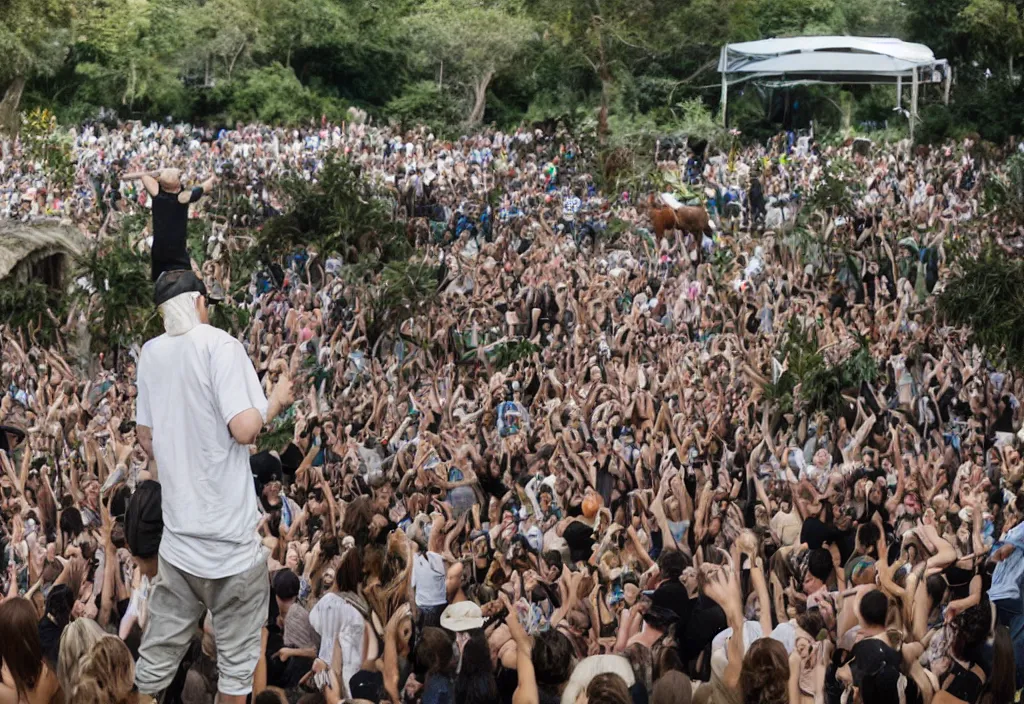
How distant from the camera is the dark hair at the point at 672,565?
22.0 ft

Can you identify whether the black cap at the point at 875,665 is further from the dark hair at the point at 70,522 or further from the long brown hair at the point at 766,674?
the dark hair at the point at 70,522

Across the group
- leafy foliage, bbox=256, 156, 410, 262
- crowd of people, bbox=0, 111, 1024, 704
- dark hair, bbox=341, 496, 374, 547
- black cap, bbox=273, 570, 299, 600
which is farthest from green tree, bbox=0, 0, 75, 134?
black cap, bbox=273, 570, 299, 600

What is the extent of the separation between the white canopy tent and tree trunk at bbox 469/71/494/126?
668cm

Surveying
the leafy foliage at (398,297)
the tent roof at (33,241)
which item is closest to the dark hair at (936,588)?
the leafy foliage at (398,297)

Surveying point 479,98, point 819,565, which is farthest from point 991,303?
point 479,98

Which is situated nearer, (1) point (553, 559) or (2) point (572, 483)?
(1) point (553, 559)

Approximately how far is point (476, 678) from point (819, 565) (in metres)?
2.63

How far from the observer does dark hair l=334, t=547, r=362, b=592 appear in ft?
19.0

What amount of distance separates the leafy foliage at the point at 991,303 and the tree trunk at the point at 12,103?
83.1 ft

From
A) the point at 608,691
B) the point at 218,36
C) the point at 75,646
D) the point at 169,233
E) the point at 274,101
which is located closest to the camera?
the point at 75,646

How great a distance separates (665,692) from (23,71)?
3491 centimetres

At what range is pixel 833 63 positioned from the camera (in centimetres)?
3247

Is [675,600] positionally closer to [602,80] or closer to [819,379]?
[819,379]

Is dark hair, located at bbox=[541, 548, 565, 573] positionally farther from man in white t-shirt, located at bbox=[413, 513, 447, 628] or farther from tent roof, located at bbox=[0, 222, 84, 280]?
tent roof, located at bbox=[0, 222, 84, 280]
